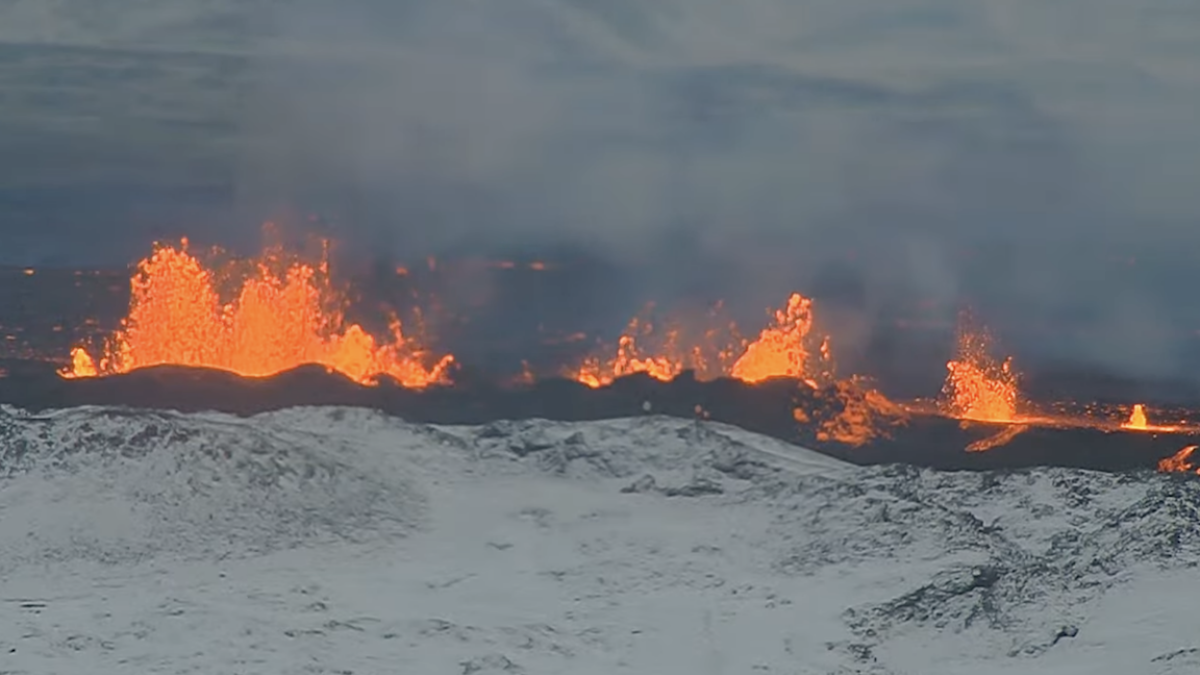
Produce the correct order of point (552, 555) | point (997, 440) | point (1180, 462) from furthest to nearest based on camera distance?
1. point (997, 440)
2. point (1180, 462)
3. point (552, 555)

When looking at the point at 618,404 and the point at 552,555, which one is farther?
the point at 618,404

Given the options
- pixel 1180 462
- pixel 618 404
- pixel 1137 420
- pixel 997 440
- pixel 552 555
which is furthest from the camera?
pixel 1137 420

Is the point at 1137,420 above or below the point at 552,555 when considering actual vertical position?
above

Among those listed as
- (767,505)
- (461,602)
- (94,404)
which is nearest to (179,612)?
(461,602)

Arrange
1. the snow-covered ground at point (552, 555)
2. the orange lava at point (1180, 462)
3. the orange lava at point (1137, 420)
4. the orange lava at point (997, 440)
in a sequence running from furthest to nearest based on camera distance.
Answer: the orange lava at point (1137, 420) < the orange lava at point (997, 440) < the orange lava at point (1180, 462) < the snow-covered ground at point (552, 555)

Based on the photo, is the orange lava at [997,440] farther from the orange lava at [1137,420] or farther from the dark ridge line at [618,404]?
the orange lava at [1137,420]

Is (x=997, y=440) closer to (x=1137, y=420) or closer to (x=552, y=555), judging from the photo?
(x=552, y=555)

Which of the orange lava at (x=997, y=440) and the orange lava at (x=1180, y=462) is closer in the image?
the orange lava at (x=1180, y=462)

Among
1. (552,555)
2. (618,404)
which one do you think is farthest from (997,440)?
(552,555)

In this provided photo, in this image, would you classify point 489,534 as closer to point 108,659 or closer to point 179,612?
point 179,612

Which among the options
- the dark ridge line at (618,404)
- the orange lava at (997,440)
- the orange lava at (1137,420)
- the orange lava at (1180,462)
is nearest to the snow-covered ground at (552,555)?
the dark ridge line at (618,404)
